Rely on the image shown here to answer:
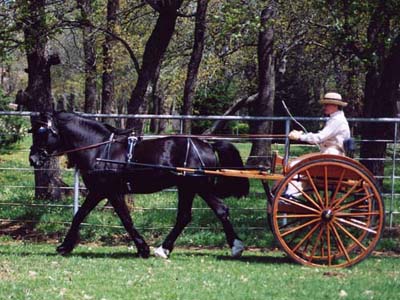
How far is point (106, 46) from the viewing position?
19.0m

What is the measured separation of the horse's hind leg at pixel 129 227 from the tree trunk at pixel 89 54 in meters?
4.36

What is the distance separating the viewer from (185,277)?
8.08 meters

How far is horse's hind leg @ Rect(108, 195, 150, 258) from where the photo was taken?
9664mm

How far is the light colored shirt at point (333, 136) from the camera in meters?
8.86

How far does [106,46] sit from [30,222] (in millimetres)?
7746

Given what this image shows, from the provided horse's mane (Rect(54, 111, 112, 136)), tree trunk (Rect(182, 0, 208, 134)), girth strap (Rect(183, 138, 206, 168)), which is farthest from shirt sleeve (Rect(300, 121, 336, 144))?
tree trunk (Rect(182, 0, 208, 134))

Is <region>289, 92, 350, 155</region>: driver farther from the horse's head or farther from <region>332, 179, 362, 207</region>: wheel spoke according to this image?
the horse's head

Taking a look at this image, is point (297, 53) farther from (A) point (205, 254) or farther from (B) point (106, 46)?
(A) point (205, 254)

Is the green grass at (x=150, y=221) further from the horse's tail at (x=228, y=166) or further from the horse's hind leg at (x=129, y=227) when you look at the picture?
the horse's hind leg at (x=129, y=227)

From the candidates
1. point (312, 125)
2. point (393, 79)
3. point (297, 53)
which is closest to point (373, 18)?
point (393, 79)

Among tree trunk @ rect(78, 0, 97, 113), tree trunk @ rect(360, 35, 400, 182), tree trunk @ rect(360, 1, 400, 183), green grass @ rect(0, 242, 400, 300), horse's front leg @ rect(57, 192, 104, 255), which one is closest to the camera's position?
green grass @ rect(0, 242, 400, 300)

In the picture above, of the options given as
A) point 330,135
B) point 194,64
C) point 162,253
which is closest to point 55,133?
point 162,253

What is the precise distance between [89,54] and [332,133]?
40.4 feet

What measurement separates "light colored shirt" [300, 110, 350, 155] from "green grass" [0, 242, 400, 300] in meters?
1.57
